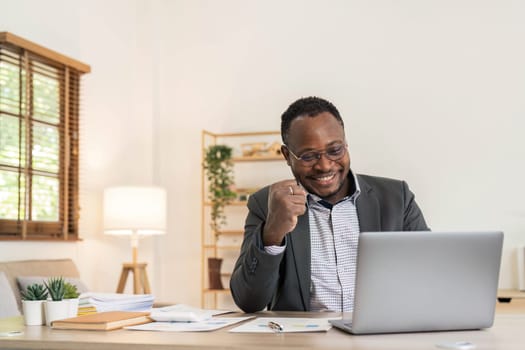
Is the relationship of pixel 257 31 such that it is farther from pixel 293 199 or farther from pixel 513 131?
pixel 293 199

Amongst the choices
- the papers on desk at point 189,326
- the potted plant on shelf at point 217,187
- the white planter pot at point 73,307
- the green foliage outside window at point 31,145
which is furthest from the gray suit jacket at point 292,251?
the potted plant on shelf at point 217,187

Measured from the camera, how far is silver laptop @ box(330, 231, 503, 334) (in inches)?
58.0

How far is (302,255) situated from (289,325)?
1.85 feet

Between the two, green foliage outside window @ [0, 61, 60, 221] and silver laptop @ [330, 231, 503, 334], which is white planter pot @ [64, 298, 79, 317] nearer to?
silver laptop @ [330, 231, 503, 334]

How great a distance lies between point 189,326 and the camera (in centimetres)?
165

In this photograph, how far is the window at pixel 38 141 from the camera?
3986 mm

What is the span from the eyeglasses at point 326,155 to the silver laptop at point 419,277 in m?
0.75

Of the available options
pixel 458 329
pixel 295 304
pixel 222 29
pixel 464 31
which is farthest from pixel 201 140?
pixel 458 329

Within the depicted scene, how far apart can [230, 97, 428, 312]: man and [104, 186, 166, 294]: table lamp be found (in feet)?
7.45

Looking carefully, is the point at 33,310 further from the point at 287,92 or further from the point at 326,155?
the point at 287,92

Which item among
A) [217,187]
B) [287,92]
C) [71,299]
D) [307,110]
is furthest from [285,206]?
[287,92]

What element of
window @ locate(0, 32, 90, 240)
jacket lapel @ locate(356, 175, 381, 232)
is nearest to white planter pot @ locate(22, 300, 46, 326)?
jacket lapel @ locate(356, 175, 381, 232)

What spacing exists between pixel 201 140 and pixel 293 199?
3473 millimetres

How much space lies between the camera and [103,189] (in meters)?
4.86
